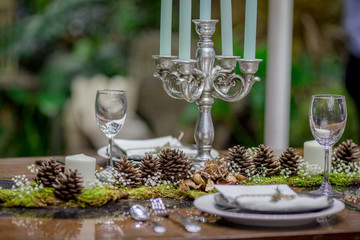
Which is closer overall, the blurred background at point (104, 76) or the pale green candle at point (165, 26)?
the pale green candle at point (165, 26)

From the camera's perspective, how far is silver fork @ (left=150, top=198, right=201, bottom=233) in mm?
1044

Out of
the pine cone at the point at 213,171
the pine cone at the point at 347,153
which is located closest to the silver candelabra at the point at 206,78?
the pine cone at the point at 213,171

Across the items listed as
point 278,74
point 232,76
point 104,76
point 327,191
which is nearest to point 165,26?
point 232,76

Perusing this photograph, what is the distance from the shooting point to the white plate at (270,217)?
1031 millimetres

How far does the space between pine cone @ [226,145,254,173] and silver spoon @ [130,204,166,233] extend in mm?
385

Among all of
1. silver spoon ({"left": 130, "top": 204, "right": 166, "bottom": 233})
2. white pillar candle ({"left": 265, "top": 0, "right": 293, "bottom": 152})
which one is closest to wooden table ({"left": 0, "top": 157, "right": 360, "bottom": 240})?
silver spoon ({"left": 130, "top": 204, "right": 166, "bottom": 233})

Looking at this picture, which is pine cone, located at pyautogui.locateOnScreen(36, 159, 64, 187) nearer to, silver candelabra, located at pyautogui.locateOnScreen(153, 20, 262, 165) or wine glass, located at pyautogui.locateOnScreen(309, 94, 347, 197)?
silver candelabra, located at pyautogui.locateOnScreen(153, 20, 262, 165)

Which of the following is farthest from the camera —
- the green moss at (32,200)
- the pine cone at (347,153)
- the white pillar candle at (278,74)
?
the white pillar candle at (278,74)

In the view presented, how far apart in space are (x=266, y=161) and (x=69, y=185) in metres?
0.55

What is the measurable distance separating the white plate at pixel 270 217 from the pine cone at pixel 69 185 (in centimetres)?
26

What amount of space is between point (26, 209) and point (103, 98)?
1.13ft

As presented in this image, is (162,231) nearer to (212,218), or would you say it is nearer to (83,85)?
(212,218)

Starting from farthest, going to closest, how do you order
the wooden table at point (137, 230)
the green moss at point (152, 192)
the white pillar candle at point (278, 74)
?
the white pillar candle at point (278, 74)
the green moss at point (152, 192)
the wooden table at point (137, 230)

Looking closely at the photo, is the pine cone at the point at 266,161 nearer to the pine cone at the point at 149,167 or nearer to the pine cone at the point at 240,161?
the pine cone at the point at 240,161
